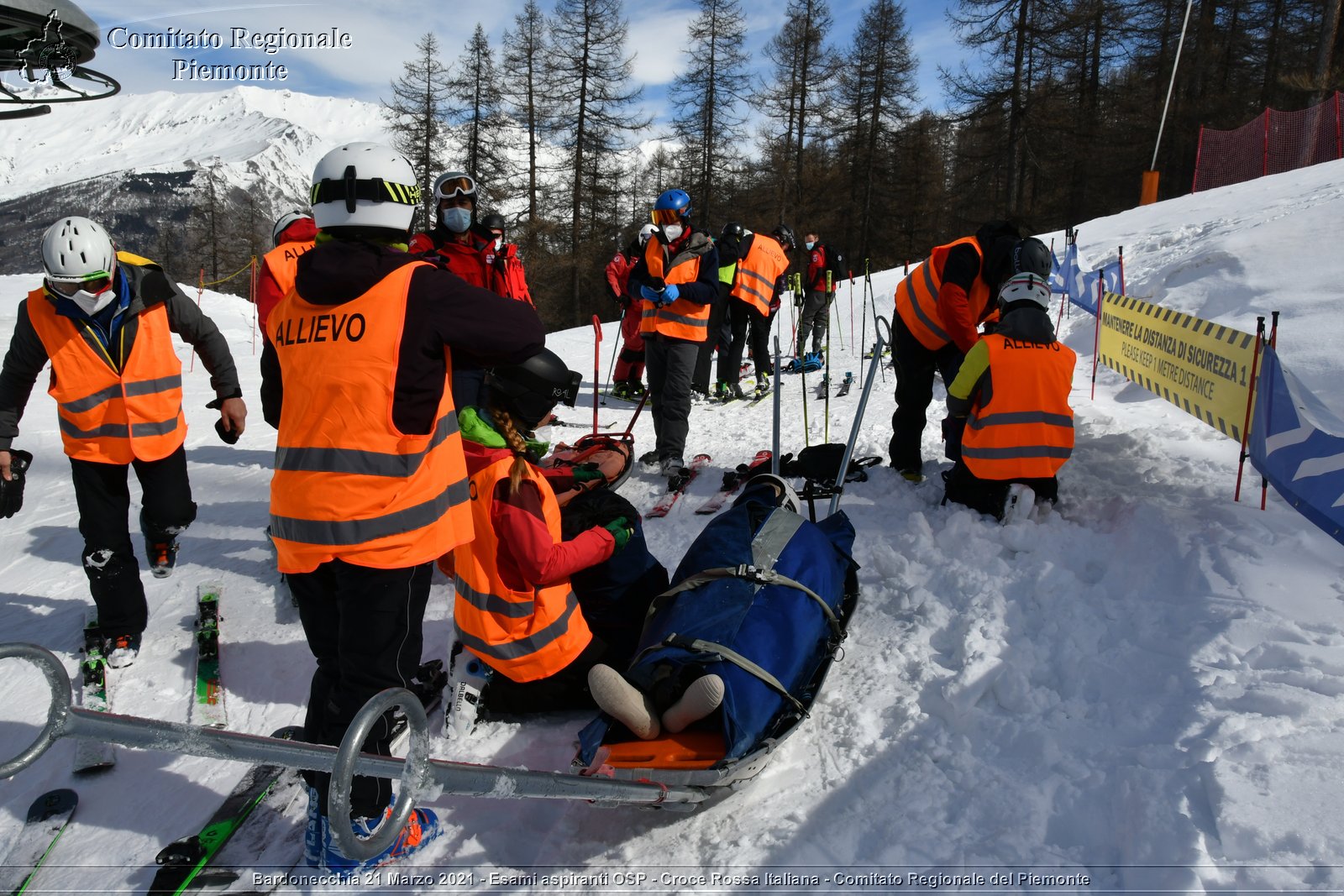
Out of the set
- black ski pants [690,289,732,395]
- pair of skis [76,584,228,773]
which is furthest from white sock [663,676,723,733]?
black ski pants [690,289,732,395]

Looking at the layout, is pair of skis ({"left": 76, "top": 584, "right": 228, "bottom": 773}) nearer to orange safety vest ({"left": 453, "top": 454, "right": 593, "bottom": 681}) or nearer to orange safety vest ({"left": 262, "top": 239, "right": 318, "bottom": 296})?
orange safety vest ({"left": 453, "top": 454, "right": 593, "bottom": 681})

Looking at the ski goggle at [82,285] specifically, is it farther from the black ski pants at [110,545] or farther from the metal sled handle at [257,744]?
the metal sled handle at [257,744]

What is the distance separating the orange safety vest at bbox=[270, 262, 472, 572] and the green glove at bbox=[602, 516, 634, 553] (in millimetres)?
860

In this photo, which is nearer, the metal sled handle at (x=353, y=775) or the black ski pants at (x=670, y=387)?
the metal sled handle at (x=353, y=775)

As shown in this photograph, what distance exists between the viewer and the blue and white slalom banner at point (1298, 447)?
9.70 feet

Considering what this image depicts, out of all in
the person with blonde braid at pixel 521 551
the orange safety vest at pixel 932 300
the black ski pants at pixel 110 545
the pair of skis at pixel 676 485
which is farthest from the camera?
the pair of skis at pixel 676 485

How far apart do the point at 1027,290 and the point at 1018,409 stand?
676mm

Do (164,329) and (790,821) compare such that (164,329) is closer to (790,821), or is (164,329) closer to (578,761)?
(578,761)

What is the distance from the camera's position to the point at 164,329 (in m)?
3.57


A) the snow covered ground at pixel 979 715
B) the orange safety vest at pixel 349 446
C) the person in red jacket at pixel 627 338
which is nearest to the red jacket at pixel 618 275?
the person in red jacket at pixel 627 338

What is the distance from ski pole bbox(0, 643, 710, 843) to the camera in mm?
1201

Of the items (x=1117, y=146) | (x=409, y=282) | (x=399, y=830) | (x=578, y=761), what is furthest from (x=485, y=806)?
(x=1117, y=146)

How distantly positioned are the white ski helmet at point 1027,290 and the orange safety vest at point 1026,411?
0.29m

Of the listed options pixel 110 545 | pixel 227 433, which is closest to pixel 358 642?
pixel 227 433
